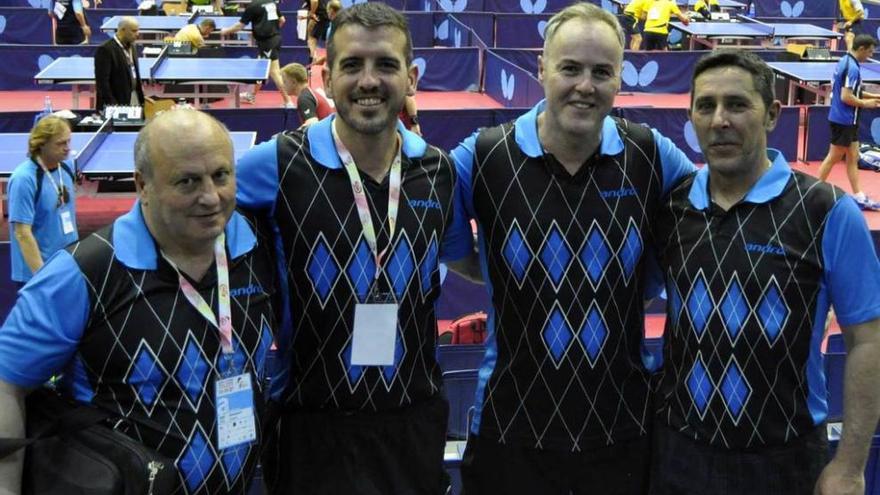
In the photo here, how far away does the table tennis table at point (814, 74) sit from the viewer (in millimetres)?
15633

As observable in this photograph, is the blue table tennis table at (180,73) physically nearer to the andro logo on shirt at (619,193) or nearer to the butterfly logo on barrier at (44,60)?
the butterfly logo on barrier at (44,60)

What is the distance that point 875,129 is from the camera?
15.0 meters

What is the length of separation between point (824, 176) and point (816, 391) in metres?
9.52

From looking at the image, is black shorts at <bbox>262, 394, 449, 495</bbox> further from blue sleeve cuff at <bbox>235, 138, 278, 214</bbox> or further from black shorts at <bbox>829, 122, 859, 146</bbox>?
black shorts at <bbox>829, 122, 859, 146</bbox>

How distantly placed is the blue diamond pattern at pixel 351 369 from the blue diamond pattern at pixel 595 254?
0.72 m

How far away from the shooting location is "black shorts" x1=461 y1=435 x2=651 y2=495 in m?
3.53

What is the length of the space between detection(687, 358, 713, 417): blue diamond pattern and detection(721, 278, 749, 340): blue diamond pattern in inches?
5.2

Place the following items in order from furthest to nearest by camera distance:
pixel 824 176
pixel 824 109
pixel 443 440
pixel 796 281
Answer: pixel 824 109, pixel 824 176, pixel 443 440, pixel 796 281

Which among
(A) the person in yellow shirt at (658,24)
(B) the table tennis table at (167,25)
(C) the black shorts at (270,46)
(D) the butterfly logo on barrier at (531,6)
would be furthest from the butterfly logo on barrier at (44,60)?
(D) the butterfly logo on barrier at (531,6)

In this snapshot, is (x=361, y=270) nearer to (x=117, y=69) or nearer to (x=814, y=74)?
(x=117, y=69)

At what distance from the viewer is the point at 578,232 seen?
11.2 feet

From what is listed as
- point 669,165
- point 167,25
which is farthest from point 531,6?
point 669,165

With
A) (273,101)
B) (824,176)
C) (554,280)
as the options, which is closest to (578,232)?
(554,280)

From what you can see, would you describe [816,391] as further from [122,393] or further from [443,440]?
[122,393]
